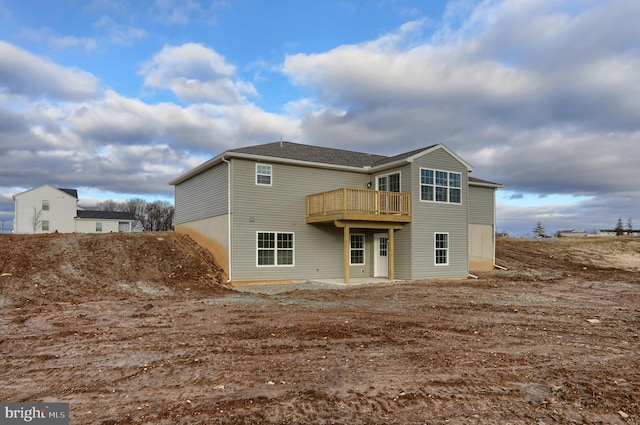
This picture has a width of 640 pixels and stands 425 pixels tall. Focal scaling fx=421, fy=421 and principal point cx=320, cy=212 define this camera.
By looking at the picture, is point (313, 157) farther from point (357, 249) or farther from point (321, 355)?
point (321, 355)

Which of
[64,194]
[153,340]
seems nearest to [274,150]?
[153,340]

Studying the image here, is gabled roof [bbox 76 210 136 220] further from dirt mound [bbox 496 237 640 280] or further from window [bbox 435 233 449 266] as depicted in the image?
window [bbox 435 233 449 266]

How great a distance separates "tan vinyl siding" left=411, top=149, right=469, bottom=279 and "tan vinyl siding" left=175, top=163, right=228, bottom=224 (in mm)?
8072

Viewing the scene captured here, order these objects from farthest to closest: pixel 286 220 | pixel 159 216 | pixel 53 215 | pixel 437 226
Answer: pixel 159 216 < pixel 53 215 < pixel 437 226 < pixel 286 220

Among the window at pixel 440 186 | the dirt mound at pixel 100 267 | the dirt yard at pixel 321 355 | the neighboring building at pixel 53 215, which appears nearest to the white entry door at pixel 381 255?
the window at pixel 440 186

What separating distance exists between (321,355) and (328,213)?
11.4 meters

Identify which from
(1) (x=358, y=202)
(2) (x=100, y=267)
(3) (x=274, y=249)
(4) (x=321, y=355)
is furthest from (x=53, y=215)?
(4) (x=321, y=355)

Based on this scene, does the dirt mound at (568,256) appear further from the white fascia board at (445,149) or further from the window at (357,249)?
the window at (357,249)

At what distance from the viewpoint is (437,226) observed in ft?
62.5

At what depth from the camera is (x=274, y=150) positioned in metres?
18.6

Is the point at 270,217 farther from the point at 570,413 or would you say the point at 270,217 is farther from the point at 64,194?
the point at 64,194

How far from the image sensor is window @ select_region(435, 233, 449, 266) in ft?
62.8

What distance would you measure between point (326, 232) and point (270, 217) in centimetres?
278

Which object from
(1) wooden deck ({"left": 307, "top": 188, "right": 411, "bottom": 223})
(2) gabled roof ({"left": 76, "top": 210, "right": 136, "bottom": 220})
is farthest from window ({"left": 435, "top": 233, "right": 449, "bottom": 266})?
(2) gabled roof ({"left": 76, "top": 210, "right": 136, "bottom": 220})
